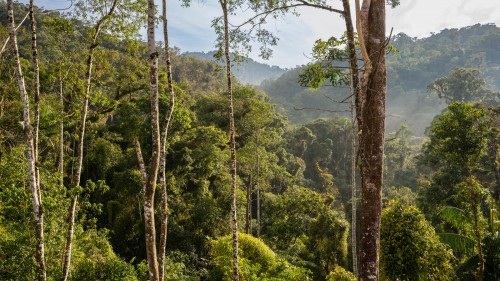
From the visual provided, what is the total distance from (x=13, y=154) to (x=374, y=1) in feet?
32.0

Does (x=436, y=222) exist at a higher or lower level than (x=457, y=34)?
lower

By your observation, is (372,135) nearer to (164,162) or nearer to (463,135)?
(164,162)

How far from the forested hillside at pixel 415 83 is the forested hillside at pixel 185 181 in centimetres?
3691

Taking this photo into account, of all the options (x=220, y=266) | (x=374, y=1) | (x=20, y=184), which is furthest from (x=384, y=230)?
(x=20, y=184)

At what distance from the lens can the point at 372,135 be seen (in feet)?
10.0

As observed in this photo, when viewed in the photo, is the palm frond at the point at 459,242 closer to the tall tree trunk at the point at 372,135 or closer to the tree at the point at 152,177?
the tall tree trunk at the point at 372,135

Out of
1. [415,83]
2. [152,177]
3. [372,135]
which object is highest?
[415,83]

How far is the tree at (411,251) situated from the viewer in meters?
7.16

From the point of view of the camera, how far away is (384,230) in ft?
24.8

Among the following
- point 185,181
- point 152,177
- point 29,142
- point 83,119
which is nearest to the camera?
point 152,177

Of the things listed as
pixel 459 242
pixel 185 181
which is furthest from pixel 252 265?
pixel 185 181

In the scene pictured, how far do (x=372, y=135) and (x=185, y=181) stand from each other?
1427 centimetres

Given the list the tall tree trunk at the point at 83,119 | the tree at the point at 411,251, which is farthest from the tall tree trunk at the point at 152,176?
the tree at the point at 411,251

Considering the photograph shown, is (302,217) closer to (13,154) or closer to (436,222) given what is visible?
(436,222)
